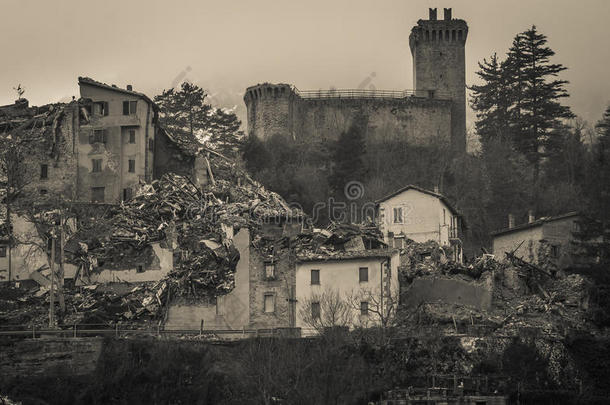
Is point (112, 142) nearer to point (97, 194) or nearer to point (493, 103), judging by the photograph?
point (97, 194)

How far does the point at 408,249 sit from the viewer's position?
60219 mm

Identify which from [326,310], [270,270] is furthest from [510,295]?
[270,270]

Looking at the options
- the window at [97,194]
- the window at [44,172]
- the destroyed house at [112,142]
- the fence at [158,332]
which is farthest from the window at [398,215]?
the window at [44,172]

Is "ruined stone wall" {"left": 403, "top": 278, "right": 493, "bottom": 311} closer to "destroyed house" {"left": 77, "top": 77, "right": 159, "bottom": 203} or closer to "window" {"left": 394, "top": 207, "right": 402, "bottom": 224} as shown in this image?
"window" {"left": 394, "top": 207, "right": 402, "bottom": 224}

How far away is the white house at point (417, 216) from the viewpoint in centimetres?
6362

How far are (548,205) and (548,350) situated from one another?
919 inches

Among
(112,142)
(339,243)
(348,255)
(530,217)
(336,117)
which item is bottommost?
(348,255)

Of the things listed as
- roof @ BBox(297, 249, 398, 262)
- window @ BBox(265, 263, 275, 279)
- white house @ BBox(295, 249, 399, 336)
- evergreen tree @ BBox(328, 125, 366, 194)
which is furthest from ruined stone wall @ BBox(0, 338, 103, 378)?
evergreen tree @ BBox(328, 125, 366, 194)

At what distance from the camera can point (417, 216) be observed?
2522 inches

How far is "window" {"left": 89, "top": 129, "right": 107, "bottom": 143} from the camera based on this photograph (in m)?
67.9

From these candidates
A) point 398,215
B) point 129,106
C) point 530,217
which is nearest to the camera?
point 398,215

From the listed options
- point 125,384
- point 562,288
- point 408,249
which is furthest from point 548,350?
point 125,384

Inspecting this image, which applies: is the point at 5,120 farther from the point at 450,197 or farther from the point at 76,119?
the point at 450,197

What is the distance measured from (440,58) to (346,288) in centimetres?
4545
